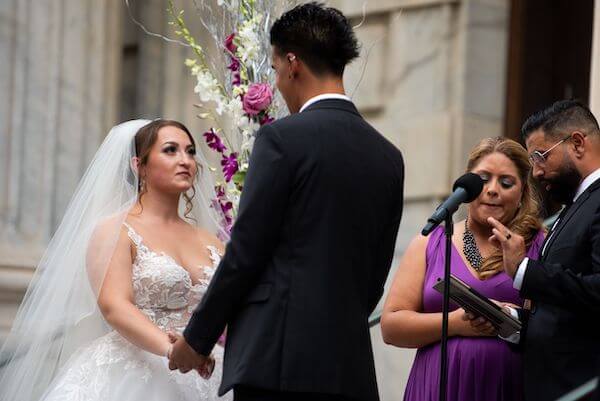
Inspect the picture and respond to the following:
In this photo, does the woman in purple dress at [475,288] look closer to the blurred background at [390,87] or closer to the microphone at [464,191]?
the microphone at [464,191]

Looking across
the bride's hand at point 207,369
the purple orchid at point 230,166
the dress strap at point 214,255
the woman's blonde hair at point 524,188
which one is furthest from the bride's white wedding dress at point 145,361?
the woman's blonde hair at point 524,188

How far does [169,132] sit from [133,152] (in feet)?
0.60

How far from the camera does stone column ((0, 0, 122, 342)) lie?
891cm

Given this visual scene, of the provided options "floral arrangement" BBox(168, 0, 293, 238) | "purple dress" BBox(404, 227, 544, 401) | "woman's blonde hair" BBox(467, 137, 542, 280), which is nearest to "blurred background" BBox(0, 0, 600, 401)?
"floral arrangement" BBox(168, 0, 293, 238)

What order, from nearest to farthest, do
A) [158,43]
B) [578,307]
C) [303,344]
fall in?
[303,344]
[578,307]
[158,43]

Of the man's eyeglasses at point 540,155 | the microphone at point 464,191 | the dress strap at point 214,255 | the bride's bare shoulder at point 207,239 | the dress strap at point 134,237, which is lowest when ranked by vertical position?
the dress strap at point 214,255

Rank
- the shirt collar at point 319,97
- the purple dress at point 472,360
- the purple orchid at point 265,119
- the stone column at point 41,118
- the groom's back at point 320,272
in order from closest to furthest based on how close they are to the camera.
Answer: the groom's back at point 320,272 < the shirt collar at point 319,97 < the purple dress at point 472,360 < the purple orchid at point 265,119 < the stone column at point 41,118

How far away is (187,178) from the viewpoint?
6.20 meters

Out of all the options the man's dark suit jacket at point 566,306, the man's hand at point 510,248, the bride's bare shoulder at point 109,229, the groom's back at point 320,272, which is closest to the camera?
the groom's back at point 320,272

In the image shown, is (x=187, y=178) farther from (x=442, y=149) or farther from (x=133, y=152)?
(x=442, y=149)

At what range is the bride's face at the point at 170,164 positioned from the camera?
6188 mm

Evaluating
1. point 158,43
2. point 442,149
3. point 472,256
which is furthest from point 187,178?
point 158,43

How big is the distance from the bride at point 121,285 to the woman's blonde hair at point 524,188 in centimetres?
124

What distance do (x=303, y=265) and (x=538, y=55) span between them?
446 centimetres
